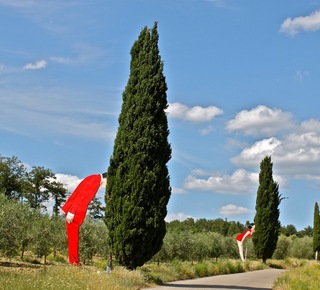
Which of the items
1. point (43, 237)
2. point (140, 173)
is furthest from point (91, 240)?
point (140, 173)

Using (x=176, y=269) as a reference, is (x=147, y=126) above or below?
above

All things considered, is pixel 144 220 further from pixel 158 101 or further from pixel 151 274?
pixel 158 101

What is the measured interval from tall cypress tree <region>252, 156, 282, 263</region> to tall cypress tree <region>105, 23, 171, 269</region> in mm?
25326

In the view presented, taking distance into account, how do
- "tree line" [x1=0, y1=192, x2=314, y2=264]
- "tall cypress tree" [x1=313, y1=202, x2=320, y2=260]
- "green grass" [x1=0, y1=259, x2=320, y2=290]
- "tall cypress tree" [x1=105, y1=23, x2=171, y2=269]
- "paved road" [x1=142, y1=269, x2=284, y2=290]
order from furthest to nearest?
1. "tall cypress tree" [x1=313, y1=202, x2=320, y2=260]
2. "tree line" [x1=0, y1=192, x2=314, y2=264]
3. "tall cypress tree" [x1=105, y1=23, x2=171, y2=269]
4. "paved road" [x1=142, y1=269, x2=284, y2=290]
5. "green grass" [x1=0, y1=259, x2=320, y2=290]

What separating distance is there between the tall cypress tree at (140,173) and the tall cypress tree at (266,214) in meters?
25.3

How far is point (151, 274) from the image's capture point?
2147cm

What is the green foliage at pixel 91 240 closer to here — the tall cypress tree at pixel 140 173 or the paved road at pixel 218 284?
the paved road at pixel 218 284

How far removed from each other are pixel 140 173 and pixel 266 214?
1041 inches

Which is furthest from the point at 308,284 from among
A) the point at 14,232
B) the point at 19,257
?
the point at 19,257

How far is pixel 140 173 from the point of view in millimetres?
20672

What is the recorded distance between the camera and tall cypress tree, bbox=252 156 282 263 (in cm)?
4444

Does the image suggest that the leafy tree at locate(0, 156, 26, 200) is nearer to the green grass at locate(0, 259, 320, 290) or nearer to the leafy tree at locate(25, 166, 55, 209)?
the leafy tree at locate(25, 166, 55, 209)

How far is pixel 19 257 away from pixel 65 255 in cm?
466

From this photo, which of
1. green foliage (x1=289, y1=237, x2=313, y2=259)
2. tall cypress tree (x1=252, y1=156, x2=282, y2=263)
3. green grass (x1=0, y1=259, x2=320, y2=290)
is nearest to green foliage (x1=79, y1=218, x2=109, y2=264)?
green grass (x1=0, y1=259, x2=320, y2=290)
